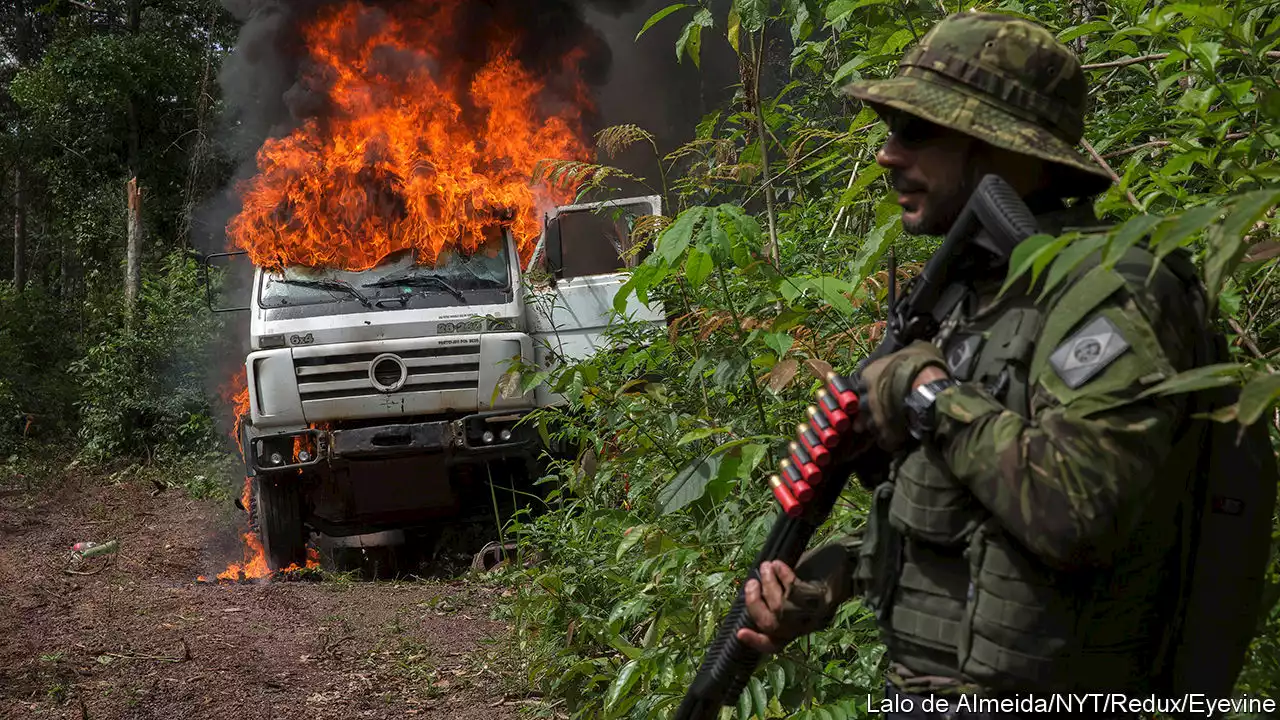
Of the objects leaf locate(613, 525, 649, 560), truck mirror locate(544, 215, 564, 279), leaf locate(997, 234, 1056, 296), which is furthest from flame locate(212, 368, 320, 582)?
leaf locate(997, 234, 1056, 296)

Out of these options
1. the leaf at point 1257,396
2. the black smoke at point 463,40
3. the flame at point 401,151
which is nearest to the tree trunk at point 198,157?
the black smoke at point 463,40

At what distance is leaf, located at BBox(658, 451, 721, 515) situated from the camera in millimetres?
2744

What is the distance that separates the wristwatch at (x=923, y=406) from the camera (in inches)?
60.1

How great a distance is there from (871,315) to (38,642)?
171 inches

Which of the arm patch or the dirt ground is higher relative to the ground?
the arm patch

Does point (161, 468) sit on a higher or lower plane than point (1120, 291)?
lower

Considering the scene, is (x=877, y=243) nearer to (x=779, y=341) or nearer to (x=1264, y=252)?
(x=779, y=341)

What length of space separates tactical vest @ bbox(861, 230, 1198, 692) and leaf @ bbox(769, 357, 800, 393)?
0.94m

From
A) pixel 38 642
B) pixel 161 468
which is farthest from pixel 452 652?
pixel 161 468

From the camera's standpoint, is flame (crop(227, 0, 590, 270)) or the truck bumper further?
flame (crop(227, 0, 590, 270))

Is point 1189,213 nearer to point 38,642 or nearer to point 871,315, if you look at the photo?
point 871,315

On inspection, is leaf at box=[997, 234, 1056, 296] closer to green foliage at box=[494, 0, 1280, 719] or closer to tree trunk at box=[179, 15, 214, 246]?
green foliage at box=[494, 0, 1280, 719]

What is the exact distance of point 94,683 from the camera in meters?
4.79

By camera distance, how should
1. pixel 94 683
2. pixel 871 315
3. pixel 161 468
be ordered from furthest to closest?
1. pixel 161 468
2. pixel 94 683
3. pixel 871 315
